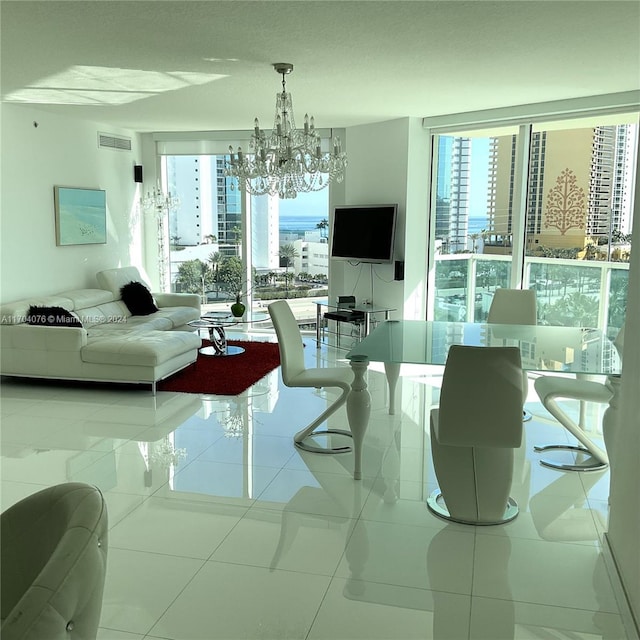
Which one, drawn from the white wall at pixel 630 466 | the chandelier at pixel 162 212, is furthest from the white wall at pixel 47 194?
the white wall at pixel 630 466

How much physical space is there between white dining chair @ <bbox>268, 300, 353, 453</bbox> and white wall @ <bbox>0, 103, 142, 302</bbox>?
3401 millimetres

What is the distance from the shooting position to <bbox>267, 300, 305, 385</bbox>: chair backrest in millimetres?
4305

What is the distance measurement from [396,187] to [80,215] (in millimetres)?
3712

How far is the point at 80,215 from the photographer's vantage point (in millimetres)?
7551

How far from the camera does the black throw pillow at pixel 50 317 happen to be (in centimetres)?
595

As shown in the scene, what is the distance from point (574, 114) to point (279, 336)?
3941 mm

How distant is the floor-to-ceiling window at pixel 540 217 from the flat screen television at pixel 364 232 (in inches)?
26.3

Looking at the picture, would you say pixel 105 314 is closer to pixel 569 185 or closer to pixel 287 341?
pixel 287 341

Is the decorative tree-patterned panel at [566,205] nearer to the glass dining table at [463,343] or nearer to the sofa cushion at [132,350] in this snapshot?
the glass dining table at [463,343]

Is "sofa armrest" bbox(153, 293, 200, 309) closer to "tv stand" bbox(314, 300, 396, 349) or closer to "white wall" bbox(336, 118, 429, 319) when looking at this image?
"tv stand" bbox(314, 300, 396, 349)

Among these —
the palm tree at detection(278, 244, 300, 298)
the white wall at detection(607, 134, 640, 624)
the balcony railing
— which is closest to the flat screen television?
the balcony railing

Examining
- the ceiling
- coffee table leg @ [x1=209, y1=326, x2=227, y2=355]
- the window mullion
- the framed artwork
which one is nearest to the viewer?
the ceiling

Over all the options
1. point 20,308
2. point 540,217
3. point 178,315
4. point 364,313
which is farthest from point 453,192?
point 20,308

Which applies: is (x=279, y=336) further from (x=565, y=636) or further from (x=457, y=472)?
(x=565, y=636)
